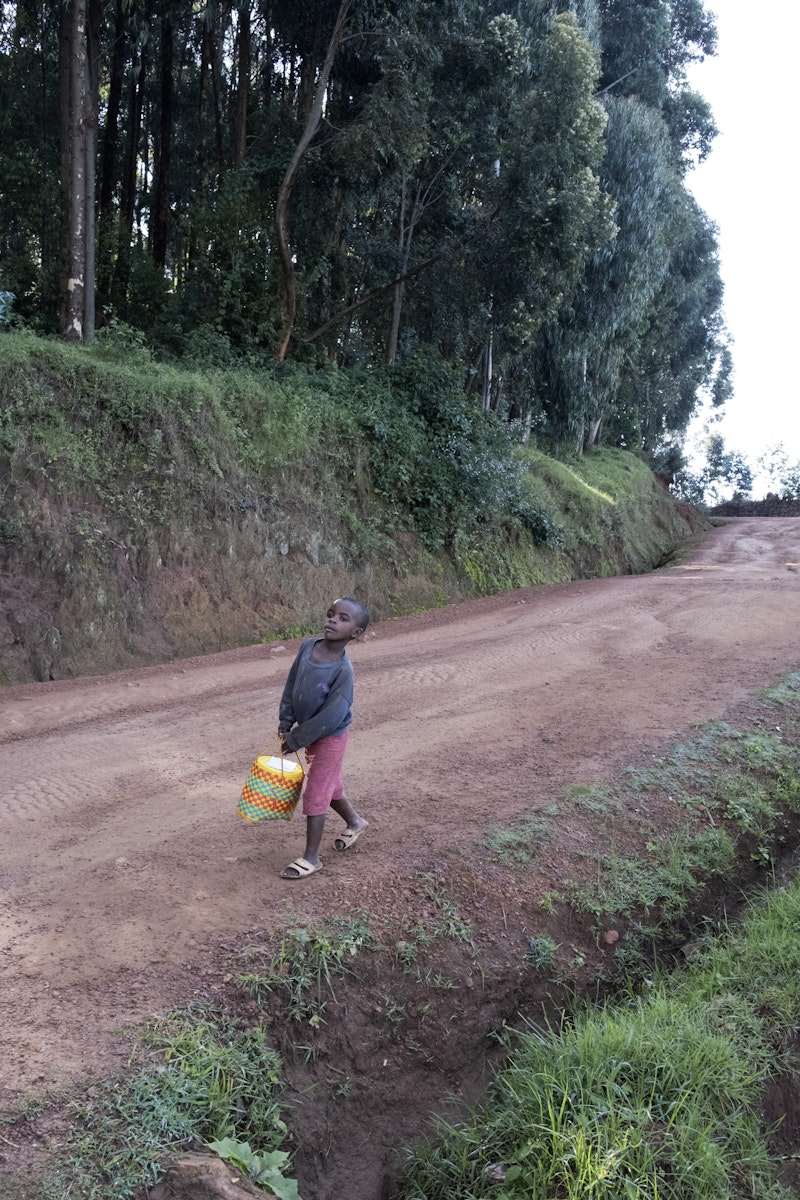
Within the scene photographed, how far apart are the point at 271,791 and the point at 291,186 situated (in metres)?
13.7

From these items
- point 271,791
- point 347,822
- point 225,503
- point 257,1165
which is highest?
point 225,503

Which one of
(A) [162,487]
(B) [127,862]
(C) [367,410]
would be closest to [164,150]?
(C) [367,410]

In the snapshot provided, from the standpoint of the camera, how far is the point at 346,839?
16.6 feet

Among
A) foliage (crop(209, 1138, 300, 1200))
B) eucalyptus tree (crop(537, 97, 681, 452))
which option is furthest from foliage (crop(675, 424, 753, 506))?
foliage (crop(209, 1138, 300, 1200))

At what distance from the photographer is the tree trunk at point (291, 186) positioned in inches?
571

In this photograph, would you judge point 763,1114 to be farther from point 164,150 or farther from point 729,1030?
point 164,150

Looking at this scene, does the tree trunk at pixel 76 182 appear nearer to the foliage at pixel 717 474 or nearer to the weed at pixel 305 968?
the weed at pixel 305 968

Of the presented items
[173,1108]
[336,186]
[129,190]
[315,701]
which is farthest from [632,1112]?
[129,190]

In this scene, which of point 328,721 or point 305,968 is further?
point 328,721

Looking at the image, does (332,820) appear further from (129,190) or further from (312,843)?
(129,190)

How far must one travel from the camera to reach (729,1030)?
426 centimetres

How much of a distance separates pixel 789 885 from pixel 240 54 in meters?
16.8

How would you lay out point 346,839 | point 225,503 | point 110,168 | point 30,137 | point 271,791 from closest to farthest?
point 271,791
point 346,839
point 225,503
point 110,168
point 30,137

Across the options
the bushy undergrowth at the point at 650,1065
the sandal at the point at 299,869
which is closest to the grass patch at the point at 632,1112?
the bushy undergrowth at the point at 650,1065
